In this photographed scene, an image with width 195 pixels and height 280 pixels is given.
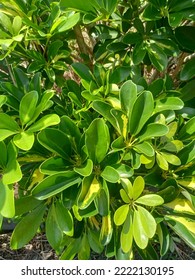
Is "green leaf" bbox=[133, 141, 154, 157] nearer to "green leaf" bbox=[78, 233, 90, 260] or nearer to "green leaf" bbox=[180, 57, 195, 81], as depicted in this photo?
"green leaf" bbox=[180, 57, 195, 81]

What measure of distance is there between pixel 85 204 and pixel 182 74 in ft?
1.52

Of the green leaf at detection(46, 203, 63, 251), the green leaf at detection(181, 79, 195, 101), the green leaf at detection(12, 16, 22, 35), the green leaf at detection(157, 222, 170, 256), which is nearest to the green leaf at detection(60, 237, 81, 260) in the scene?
the green leaf at detection(46, 203, 63, 251)

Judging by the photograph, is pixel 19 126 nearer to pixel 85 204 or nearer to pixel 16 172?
pixel 16 172

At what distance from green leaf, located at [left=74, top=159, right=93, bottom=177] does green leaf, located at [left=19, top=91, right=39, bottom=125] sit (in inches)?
6.0

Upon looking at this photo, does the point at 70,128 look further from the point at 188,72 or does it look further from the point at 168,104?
the point at 188,72

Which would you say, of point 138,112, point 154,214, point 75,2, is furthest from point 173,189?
point 75,2

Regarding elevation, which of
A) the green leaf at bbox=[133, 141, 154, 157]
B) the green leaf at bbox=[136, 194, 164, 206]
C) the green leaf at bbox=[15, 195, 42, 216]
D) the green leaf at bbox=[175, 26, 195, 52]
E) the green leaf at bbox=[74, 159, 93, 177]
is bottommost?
the green leaf at bbox=[15, 195, 42, 216]

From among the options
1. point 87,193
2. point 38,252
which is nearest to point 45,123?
point 87,193

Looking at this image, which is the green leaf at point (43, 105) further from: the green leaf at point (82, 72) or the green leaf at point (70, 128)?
the green leaf at point (82, 72)

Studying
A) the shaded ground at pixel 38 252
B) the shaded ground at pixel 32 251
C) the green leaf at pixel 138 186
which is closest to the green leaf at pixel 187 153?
the green leaf at pixel 138 186

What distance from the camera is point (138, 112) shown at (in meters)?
0.96

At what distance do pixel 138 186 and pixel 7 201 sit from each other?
0.29 meters

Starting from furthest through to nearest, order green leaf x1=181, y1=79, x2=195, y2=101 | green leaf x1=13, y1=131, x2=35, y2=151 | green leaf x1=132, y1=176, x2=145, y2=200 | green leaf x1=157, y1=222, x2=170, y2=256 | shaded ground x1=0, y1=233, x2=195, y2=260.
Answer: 1. shaded ground x1=0, y1=233, x2=195, y2=260
2. green leaf x1=181, y1=79, x2=195, y2=101
3. green leaf x1=157, y1=222, x2=170, y2=256
4. green leaf x1=132, y1=176, x2=145, y2=200
5. green leaf x1=13, y1=131, x2=35, y2=151

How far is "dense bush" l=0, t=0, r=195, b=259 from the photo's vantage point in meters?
0.95
